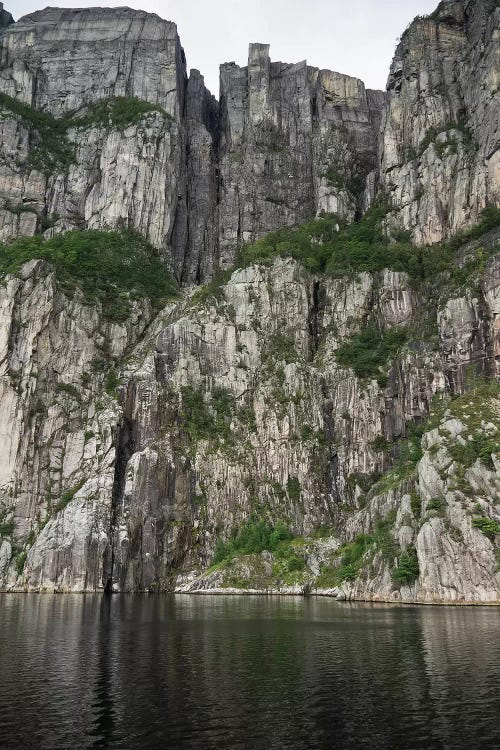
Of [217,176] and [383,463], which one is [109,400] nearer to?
[383,463]

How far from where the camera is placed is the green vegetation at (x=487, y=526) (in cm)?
6406

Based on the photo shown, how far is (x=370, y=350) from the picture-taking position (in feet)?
357

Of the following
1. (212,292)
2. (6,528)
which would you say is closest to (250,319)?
(212,292)

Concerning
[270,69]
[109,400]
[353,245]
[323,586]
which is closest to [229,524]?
[323,586]

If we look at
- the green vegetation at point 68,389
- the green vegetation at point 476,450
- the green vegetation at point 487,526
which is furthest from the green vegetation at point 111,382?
the green vegetation at point 487,526

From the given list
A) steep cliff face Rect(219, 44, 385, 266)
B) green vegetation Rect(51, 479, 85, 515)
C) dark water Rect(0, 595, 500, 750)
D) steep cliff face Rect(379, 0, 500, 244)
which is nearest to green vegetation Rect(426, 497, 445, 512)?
dark water Rect(0, 595, 500, 750)

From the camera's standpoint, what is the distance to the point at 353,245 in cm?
12106

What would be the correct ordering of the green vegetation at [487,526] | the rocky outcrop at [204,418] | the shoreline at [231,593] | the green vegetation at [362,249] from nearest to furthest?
the green vegetation at [487,526] → the shoreline at [231,593] → the rocky outcrop at [204,418] → the green vegetation at [362,249]

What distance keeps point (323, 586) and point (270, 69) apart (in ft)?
383

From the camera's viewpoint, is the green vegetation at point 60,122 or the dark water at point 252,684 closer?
the dark water at point 252,684

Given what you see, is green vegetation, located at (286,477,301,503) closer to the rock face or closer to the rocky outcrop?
the rocky outcrop

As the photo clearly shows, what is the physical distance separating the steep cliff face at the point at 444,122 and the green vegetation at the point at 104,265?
4569cm

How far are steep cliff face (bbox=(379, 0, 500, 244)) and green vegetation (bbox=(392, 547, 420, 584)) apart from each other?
6214 centimetres

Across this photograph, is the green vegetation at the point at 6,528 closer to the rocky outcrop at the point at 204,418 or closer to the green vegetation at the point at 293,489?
the rocky outcrop at the point at 204,418
